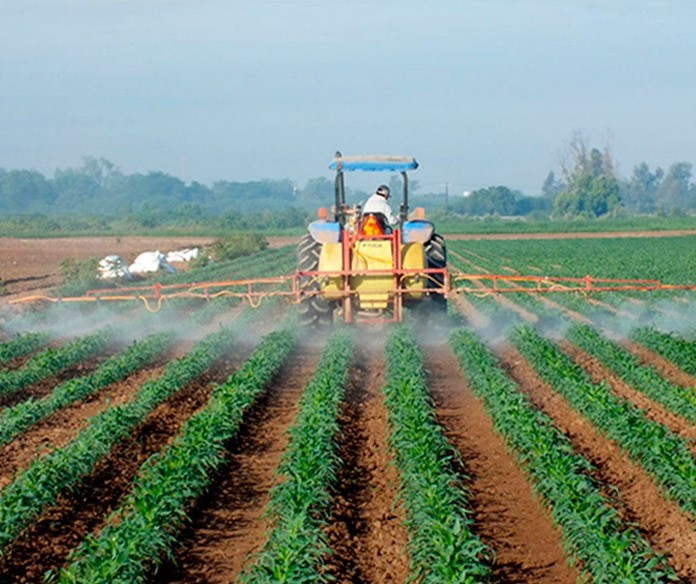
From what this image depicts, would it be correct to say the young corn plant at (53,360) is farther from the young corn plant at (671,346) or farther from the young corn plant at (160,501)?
the young corn plant at (671,346)

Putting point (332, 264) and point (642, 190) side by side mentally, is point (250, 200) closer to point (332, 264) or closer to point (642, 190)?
point (642, 190)

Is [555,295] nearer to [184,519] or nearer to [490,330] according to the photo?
[490,330]

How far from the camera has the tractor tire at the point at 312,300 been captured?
15.9 meters

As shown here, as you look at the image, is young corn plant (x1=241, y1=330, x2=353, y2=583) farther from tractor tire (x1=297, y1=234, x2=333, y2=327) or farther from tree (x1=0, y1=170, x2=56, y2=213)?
tree (x1=0, y1=170, x2=56, y2=213)

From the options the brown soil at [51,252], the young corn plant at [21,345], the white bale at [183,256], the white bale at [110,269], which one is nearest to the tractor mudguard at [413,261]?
the young corn plant at [21,345]

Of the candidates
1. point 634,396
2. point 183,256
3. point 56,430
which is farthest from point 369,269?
point 183,256

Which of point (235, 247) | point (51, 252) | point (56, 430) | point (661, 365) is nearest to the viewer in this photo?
point (56, 430)

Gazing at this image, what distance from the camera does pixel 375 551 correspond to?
23.5 ft

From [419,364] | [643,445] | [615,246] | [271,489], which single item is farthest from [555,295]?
[615,246]

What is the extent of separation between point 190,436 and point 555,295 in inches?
618

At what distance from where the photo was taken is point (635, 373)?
12.9 meters

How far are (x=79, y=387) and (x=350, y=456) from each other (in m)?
3.93

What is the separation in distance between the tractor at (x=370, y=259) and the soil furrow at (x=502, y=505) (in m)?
3.39

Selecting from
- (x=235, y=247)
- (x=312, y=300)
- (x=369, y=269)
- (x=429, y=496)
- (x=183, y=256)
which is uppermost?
(x=369, y=269)
